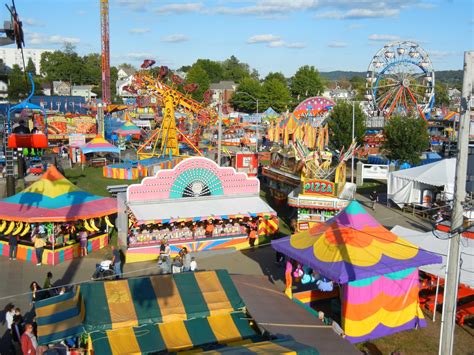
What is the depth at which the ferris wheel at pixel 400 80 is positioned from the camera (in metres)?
45.1

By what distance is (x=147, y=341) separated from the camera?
872 cm

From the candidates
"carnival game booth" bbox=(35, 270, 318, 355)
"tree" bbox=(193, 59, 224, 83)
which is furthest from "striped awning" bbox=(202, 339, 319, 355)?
"tree" bbox=(193, 59, 224, 83)

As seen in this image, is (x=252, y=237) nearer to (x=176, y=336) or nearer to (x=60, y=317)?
(x=176, y=336)

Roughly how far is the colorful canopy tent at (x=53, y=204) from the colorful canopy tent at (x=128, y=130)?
32.6 metres

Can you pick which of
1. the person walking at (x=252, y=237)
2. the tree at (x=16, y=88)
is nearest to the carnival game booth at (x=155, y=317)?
the person walking at (x=252, y=237)

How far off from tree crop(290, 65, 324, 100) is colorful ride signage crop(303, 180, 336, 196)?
79.5m

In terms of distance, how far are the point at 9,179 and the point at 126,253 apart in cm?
786

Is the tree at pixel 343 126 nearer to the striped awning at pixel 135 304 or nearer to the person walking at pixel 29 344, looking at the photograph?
the striped awning at pixel 135 304

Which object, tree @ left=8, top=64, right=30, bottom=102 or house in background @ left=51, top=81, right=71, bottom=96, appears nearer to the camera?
tree @ left=8, top=64, right=30, bottom=102

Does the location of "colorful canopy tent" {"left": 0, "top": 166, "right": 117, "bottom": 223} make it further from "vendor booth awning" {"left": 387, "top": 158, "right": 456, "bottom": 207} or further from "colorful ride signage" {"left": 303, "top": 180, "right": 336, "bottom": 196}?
"vendor booth awning" {"left": 387, "top": 158, "right": 456, "bottom": 207}

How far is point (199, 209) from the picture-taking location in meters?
17.3

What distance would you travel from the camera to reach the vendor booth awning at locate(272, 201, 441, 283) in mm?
11312

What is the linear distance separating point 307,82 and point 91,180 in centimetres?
7115

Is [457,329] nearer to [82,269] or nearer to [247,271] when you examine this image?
[247,271]
